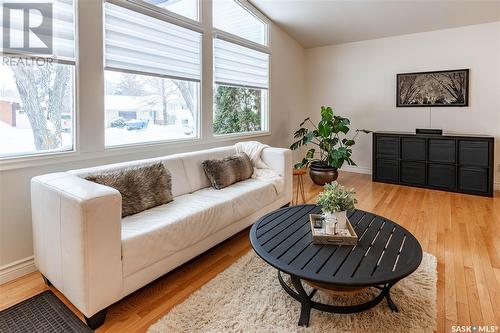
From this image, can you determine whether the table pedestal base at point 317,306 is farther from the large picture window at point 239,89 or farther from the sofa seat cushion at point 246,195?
Result: the large picture window at point 239,89

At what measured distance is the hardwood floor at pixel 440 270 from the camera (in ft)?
5.80

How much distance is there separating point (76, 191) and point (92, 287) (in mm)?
521

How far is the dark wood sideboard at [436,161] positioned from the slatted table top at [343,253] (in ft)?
10.0

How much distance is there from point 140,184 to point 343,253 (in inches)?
60.5

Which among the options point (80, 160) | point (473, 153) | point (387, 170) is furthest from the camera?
point (387, 170)

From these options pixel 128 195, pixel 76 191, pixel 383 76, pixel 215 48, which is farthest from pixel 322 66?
pixel 76 191

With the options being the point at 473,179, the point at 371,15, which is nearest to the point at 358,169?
the point at 473,179

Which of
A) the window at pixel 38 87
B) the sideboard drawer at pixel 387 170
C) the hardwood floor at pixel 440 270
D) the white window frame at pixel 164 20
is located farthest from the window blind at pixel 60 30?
the sideboard drawer at pixel 387 170

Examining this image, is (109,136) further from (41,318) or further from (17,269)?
(41,318)

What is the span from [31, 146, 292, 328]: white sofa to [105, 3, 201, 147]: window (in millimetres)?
734

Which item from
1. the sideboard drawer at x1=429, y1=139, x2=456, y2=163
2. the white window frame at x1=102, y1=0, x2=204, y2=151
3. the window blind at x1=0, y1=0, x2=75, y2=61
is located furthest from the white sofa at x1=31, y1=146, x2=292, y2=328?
the sideboard drawer at x1=429, y1=139, x2=456, y2=163

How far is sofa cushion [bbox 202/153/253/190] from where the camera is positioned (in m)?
2.97

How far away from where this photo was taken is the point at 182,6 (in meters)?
3.42

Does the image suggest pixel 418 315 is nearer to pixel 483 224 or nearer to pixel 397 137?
pixel 483 224
